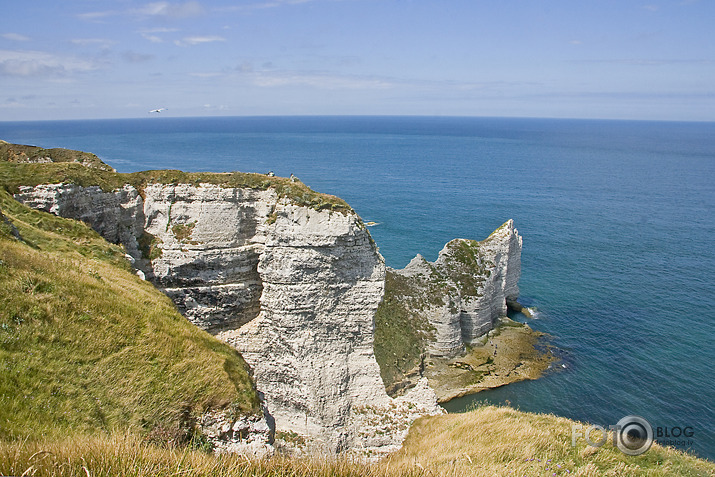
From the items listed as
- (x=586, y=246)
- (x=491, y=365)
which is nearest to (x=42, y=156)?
(x=491, y=365)

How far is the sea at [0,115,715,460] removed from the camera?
36.5m

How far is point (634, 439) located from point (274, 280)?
18.5m

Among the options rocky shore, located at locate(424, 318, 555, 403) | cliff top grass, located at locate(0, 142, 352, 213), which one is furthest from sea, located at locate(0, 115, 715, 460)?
cliff top grass, located at locate(0, 142, 352, 213)

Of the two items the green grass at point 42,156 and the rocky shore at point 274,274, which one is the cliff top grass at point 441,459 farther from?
the green grass at point 42,156

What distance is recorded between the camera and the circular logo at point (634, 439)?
1384cm

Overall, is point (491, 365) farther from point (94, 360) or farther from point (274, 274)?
point (94, 360)

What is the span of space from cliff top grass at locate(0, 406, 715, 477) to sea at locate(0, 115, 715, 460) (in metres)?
10.1

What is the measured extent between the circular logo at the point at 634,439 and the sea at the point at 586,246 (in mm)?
8009

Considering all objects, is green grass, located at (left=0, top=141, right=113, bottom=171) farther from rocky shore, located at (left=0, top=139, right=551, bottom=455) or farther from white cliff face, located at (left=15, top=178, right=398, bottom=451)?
white cliff face, located at (left=15, top=178, right=398, bottom=451)

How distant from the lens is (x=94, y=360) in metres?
11.9

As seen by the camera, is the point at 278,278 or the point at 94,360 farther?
the point at 278,278

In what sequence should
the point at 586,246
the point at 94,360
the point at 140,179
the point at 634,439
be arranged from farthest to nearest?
1. the point at 586,246
2. the point at 140,179
3. the point at 634,439
4. the point at 94,360

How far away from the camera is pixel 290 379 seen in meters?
26.5

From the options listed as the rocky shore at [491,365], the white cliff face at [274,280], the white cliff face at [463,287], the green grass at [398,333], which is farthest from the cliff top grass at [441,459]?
the white cliff face at [463,287]
